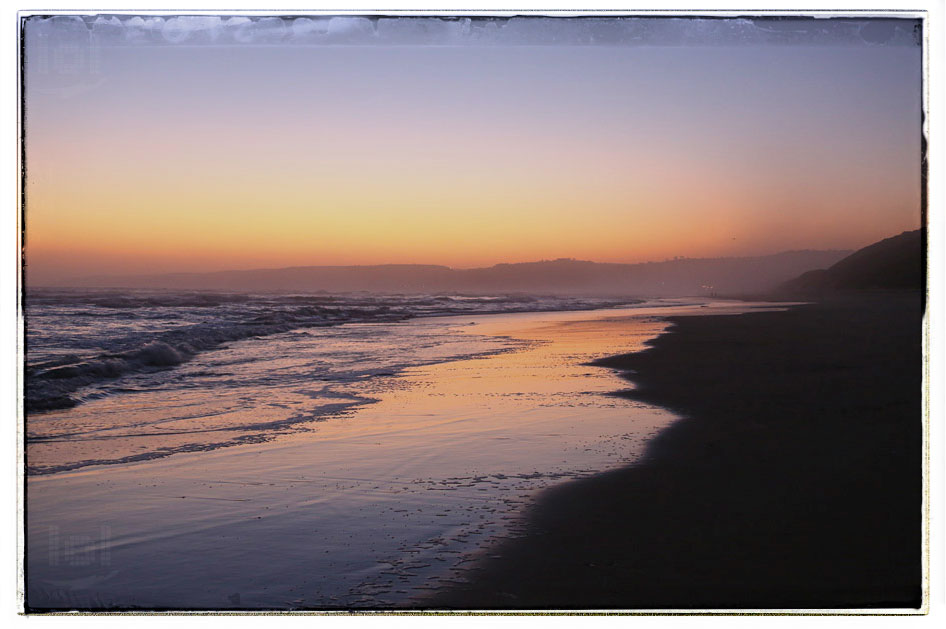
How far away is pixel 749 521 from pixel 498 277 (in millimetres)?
6231

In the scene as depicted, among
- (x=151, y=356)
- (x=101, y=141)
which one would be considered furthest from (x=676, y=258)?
(x=151, y=356)

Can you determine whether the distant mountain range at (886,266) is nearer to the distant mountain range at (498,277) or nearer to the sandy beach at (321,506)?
the distant mountain range at (498,277)

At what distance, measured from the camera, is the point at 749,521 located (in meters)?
2.82

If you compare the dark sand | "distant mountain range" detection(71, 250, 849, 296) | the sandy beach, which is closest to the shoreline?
the sandy beach

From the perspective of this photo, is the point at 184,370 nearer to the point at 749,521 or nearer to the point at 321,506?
the point at 321,506

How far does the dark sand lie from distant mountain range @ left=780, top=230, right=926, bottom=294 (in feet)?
0.37

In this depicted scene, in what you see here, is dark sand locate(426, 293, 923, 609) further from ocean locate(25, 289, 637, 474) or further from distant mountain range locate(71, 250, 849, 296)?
ocean locate(25, 289, 637, 474)

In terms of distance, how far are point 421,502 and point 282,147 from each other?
270 cm

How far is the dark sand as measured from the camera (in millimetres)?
2449

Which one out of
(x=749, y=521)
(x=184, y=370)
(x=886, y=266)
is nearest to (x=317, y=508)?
(x=749, y=521)

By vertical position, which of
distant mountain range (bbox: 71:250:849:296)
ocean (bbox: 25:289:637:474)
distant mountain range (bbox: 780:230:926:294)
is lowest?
ocean (bbox: 25:289:637:474)

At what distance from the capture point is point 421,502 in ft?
10.1

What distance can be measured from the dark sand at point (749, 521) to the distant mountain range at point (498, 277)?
1798 mm
